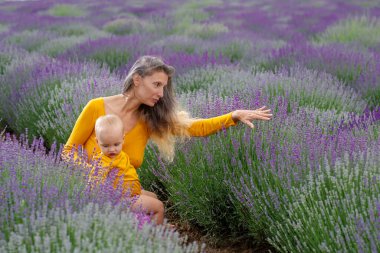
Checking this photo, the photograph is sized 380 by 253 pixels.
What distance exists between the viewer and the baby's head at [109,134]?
2.86 metres

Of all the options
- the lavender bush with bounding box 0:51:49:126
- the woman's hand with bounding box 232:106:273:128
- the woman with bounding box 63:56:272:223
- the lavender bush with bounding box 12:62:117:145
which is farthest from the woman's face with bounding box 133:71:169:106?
the lavender bush with bounding box 0:51:49:126

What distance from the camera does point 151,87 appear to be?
304 centimetres

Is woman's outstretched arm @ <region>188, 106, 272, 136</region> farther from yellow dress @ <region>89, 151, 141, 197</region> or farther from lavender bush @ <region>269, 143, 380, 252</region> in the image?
lavender bush @ <region>269, 143, 380, 252</region>

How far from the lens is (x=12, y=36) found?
11344mm

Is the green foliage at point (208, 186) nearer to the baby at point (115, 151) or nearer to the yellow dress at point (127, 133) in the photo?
the yellow dress at point (127, 133)

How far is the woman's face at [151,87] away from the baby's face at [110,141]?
295 millimetres

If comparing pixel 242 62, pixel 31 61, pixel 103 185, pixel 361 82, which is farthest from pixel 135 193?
pixel 242 62

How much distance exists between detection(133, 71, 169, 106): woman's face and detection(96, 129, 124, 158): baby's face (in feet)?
0.97

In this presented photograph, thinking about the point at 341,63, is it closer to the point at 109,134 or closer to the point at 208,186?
the point at 208,186

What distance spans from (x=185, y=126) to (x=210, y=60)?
368 cm

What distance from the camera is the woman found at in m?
3.07

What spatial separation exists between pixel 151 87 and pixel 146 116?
26 cm

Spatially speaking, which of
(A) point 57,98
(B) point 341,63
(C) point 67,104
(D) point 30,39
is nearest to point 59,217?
(C) point 67,104

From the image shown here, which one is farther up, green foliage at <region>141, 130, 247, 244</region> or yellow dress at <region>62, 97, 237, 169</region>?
yellow dress at <region>62, 97, 237, 169</region>
